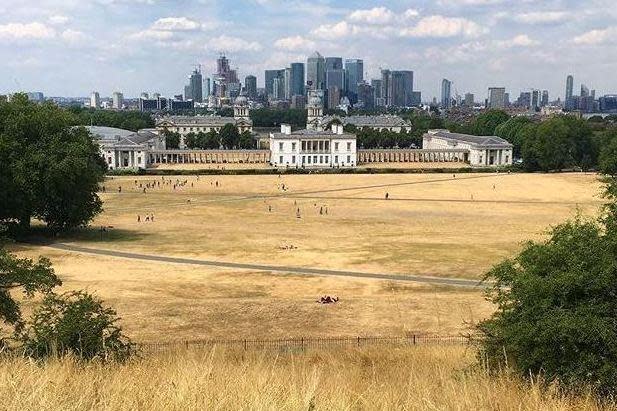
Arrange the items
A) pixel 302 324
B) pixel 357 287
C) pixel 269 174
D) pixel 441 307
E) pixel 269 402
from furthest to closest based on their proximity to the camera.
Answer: pixel 269 174, pixel 357 287, pixel 441 307, pixel 302 324, pixel 269 402

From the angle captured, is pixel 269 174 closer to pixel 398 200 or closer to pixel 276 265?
pixel 398 200

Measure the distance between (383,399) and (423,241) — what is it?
40020 mm

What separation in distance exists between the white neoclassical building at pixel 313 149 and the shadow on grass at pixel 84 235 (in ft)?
277

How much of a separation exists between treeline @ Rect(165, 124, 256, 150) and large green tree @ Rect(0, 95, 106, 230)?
104m

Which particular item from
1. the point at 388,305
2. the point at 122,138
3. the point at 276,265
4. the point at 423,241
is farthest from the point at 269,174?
the point at 388,305

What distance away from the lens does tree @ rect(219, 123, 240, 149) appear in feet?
509

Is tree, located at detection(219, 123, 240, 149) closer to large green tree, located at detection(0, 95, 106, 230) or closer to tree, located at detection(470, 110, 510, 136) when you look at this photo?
tree, located at detection(470, 110, 510, 136)

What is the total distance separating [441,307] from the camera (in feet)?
94.1

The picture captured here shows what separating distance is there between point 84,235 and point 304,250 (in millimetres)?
17058

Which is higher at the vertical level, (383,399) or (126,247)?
(383,399)

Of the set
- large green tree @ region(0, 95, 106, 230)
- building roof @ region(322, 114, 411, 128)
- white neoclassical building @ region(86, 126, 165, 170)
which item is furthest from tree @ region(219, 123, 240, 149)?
large green tree @ region(0, 95, 106, 230)

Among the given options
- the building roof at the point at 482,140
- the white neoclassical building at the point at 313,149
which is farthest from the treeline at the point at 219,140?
the building roof at the point at 482,140

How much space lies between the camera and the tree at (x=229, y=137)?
509 feet

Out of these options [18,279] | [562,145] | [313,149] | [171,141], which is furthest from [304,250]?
[171,141]
